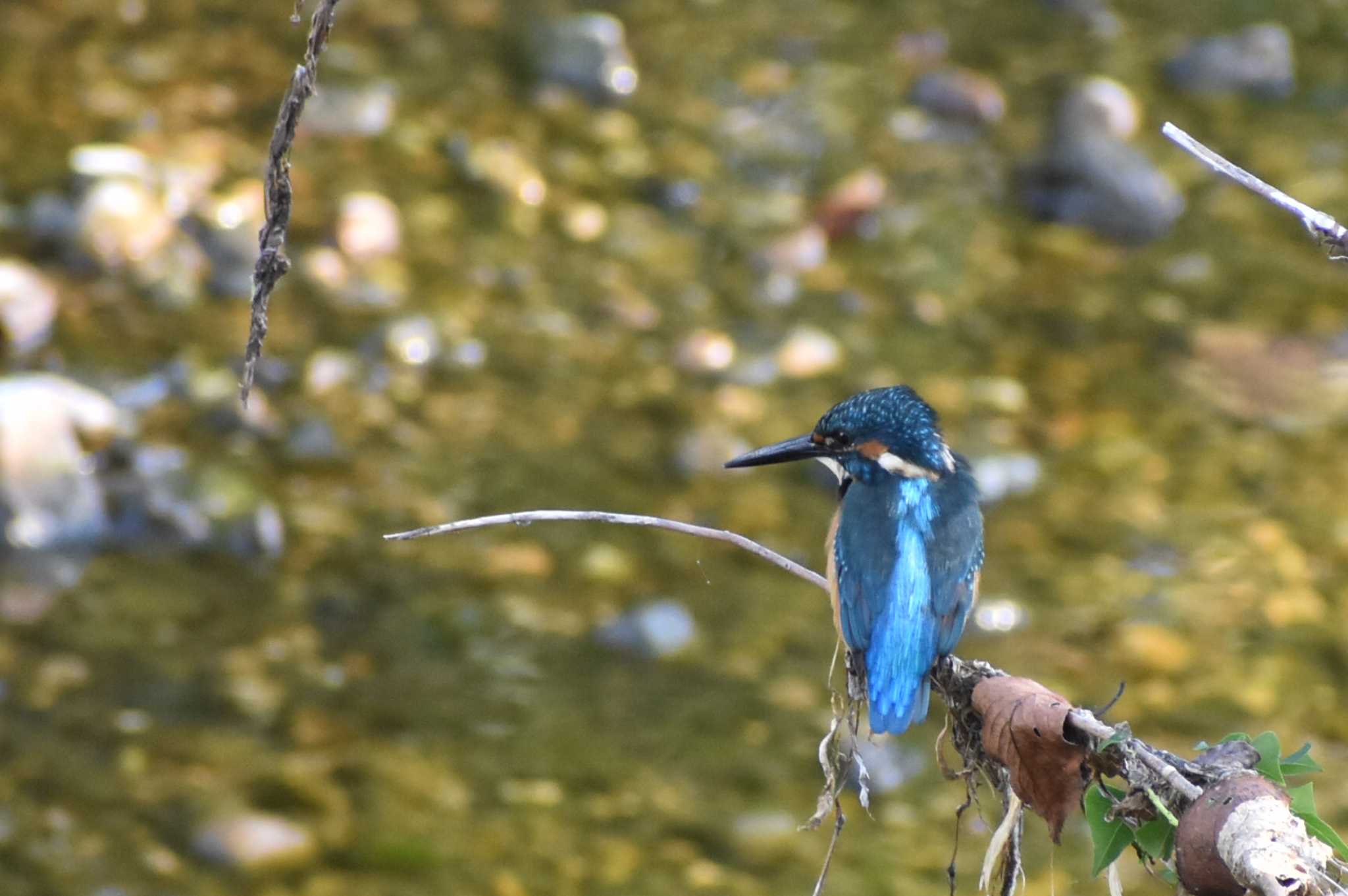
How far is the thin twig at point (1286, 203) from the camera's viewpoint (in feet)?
5.01

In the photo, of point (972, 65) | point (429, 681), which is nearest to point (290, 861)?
point (429, 681)

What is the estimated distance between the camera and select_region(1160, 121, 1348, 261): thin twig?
1.53 meters

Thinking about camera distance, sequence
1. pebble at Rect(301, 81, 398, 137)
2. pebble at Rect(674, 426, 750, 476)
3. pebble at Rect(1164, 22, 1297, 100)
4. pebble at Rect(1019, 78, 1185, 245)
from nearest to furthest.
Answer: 1. pebble at Rect(674, 426, 750, 476)
2. pebble at Rect(301, 81, 398, 137)
3. pebble at Rect(1019, 78, 1185, 245)
4. pebble at Rect(1164, 22, 1297, 100)

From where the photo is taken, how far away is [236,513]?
4887mm

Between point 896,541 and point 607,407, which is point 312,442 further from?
point 896,541

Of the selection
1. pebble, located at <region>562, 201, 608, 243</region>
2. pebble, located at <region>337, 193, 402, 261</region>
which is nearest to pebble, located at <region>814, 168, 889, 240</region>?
pebble, located at <region>562, 201, 608, 243</region>

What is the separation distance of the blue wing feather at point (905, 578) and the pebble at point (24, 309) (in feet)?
10.5

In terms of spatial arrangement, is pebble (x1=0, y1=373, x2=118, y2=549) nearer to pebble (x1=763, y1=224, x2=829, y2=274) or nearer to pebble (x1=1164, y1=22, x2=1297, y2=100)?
pebble (x1=763, y1=224, x2=829, y2=274)

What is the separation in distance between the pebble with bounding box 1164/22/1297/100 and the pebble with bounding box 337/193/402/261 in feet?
11.9

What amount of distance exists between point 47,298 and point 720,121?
2.85m

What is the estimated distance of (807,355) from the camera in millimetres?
A: 5918

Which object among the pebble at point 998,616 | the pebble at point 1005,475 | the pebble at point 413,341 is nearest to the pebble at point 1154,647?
the pebble at point 998,616

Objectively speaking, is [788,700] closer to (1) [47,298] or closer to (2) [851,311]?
(2) [851,311]

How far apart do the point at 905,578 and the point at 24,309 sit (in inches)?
141
